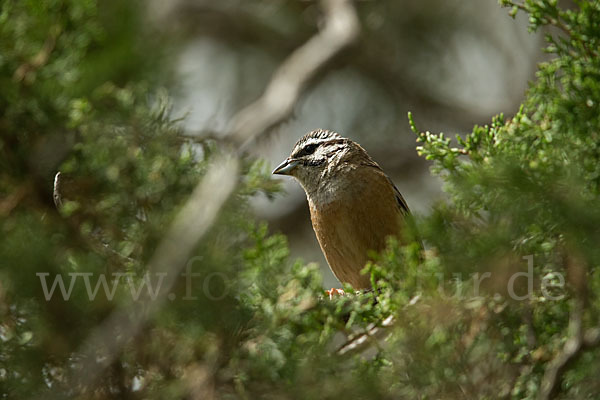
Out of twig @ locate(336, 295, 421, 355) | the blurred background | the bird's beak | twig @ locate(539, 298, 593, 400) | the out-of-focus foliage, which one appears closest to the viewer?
twig @ locate(539, 298, 593, 400)

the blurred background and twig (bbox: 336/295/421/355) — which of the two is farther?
the blurred background

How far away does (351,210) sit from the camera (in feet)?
16.9

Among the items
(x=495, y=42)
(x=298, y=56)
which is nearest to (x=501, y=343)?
(x=298, y=56)

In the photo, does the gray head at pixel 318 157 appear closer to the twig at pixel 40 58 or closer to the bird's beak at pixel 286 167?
the bird's beak at pixel 286 167

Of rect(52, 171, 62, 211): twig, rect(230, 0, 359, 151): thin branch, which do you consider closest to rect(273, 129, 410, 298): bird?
rect(230, 0, 359, 151): thin branch

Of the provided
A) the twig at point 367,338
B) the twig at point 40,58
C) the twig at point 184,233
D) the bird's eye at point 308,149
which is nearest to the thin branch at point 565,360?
the twig at point 367,338

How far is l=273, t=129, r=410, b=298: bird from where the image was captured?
5094 mm

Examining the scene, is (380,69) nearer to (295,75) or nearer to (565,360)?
(295,75)

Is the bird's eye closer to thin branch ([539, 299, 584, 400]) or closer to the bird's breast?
the bird's breast

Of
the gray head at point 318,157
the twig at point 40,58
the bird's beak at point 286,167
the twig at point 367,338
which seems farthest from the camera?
the bird's beak at point 286,167

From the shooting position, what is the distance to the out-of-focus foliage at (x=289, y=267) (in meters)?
3.22

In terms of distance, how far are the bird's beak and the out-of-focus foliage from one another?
151 cm

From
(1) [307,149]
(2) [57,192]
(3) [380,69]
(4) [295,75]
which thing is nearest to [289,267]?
(2) [57,192]

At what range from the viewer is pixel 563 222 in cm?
298
